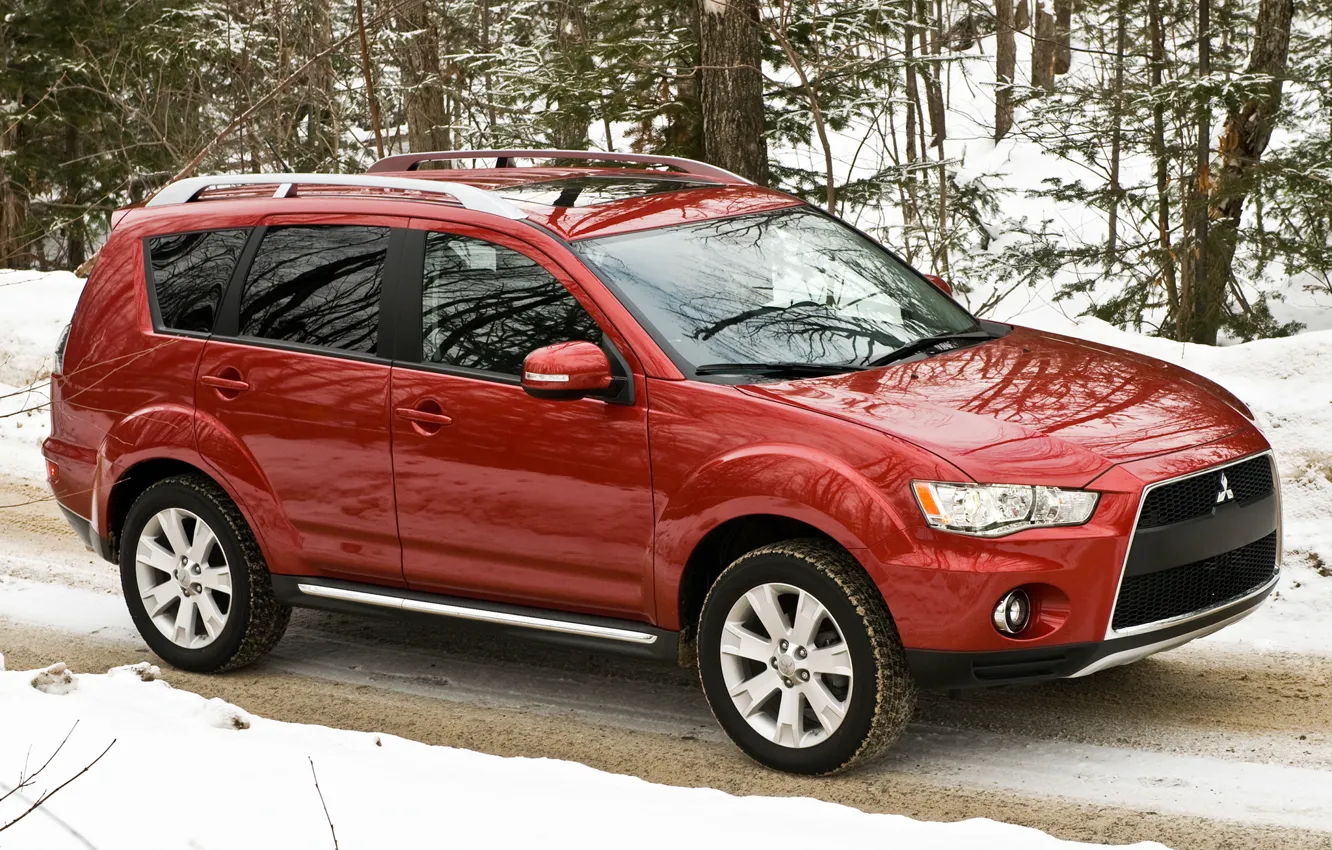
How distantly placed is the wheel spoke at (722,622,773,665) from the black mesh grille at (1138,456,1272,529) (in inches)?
48.1

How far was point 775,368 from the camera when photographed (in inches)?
197

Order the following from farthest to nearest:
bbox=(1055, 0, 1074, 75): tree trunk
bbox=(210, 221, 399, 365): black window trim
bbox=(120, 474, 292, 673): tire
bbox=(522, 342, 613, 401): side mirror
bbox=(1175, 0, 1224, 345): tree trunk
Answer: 1. bbox=(1055, 0, 1074, 75): tree trunk
2. bbox=(1175, 0, 1224, 345): tree trunk
3. bbox=(120, 474, 292, 673): tire
4. bbox=(210, 221, 399, 365): black window trim
5. bbox=(522, 342, 613, 401): side mirror

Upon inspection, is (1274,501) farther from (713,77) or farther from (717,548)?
(713,77)

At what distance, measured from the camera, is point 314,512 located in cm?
577

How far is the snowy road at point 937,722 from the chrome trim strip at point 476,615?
15.9 inches

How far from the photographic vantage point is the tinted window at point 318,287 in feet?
18.7

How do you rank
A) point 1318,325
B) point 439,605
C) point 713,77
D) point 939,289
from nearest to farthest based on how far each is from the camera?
point 439,605, point 939,289, point 713,77, point 1318,325

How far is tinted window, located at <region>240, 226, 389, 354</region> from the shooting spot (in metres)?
5.69

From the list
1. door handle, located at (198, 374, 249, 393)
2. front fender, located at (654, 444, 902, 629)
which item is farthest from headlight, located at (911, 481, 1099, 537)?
door handle, located at (198, 374, 249, 393)

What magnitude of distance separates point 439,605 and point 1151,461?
103 inches

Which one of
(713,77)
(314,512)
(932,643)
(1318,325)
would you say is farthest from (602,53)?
(1318,325)

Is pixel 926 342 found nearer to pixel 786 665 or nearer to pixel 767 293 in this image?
pixel 767 293

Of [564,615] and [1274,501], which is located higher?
[1274,501]

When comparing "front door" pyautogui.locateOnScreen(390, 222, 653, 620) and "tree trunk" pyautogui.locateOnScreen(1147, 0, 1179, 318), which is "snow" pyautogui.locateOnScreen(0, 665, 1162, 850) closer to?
"front door" pyautogui.locateOnScreen(390, 222, 653, 620)
